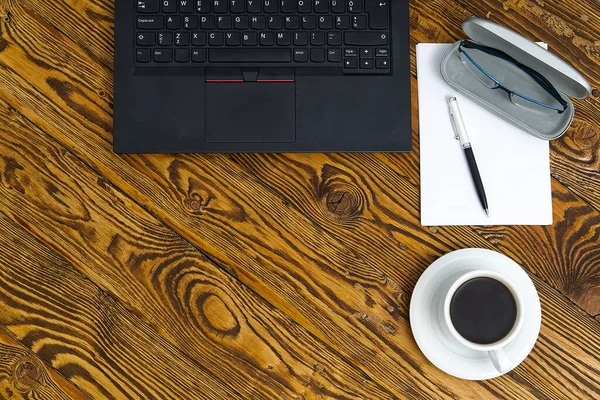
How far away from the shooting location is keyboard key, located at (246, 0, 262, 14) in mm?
739

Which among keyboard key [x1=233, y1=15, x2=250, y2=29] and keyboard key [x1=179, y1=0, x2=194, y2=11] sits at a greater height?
keyboard key [x1=179, y1=0, x2=194, y2=11]

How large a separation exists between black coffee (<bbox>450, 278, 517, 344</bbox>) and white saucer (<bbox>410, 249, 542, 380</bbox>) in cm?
3

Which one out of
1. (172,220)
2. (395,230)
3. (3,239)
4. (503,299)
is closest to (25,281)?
(3,239)

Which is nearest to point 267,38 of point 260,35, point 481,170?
point 260,35

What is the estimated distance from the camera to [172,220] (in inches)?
30.0

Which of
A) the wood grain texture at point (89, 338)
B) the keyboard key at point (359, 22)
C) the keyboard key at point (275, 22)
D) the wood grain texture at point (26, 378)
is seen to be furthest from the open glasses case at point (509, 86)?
the wood grain texture at point (26, 378)

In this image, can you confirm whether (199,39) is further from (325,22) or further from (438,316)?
(438,316)

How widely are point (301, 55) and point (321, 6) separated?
0.23ft

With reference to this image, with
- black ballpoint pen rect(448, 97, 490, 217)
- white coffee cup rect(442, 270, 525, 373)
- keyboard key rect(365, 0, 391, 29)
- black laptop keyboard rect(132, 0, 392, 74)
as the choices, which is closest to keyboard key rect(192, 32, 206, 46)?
black laptop keyboard rect(132, 0, 392, 74)

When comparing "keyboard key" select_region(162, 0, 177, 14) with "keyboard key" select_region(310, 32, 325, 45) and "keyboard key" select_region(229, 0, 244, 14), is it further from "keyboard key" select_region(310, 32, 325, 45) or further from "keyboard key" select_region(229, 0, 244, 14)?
"keyboard key" select_region(310, 32, 325, 45)

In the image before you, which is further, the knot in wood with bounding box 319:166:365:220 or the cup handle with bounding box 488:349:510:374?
the knot in wood with bounding box 319:166:365:220

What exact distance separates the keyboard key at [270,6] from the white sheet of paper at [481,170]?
0.76ft

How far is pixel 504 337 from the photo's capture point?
0.66 meters

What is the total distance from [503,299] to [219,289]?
1.15 ft
